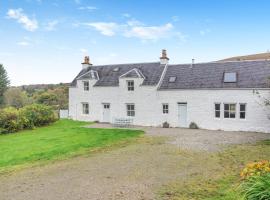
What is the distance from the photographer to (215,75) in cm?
2638

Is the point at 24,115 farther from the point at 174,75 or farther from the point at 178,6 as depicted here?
the point at 178,6

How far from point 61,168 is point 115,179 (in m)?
3.47

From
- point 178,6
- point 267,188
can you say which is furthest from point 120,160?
point 178,6

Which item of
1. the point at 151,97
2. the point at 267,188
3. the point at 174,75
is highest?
the point at 174,75

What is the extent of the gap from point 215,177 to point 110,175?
4282 mm

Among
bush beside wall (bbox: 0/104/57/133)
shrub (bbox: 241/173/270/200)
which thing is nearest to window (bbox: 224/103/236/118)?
shrub (bbox: 241/173/270/200)

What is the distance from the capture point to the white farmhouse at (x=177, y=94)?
950 inches

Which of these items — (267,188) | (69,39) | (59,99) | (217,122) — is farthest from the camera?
(59,99)

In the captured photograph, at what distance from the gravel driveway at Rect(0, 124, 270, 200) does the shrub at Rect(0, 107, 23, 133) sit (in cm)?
1607

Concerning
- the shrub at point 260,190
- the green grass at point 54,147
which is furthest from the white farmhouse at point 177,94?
the shrub at point 260,190

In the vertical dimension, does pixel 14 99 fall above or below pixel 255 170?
above

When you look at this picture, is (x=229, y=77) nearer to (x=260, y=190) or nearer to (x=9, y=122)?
(x=260, y=190)

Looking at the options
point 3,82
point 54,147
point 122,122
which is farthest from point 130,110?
point 3,82

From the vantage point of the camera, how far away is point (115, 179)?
10.6 metres
